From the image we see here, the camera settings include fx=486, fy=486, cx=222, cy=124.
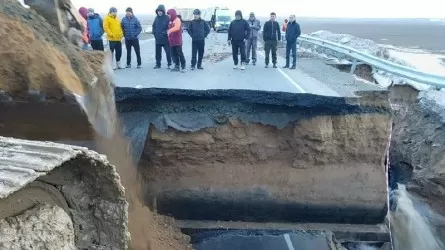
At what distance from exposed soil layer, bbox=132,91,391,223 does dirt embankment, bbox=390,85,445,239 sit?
709 millimetres

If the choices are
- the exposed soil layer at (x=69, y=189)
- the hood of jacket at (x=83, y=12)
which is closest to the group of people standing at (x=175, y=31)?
the hood of jacket at (x=83, y=12)

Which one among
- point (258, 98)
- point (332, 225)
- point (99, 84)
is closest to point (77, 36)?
point (99, 84)

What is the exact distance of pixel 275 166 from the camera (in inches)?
325

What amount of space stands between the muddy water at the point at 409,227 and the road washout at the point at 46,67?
179 inches

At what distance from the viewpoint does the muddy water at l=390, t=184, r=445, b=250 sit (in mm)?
8102

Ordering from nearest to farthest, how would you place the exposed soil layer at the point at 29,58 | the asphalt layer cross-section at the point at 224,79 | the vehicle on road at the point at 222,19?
the exposed soil layer at the point at 29,58 < the asphalt layer cross-section at the point at 224,79 < the vehicle on road at the point at 222,19

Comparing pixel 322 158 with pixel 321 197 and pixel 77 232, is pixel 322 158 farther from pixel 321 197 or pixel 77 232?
pixel 77 232

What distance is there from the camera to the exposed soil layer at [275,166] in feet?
26.4

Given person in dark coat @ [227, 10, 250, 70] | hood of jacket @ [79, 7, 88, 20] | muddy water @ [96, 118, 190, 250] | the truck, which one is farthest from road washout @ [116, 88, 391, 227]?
the truck

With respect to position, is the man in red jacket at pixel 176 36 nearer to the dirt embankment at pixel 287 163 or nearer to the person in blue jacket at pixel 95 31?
the person in blue jacket at pixel 95 31

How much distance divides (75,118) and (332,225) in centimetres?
510

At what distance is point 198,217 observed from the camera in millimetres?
8234

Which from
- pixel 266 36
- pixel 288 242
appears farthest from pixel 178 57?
pixel 288 242

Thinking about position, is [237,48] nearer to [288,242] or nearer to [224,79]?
[224,79]
